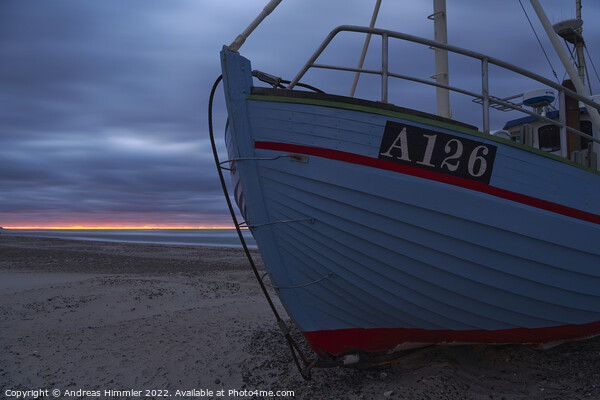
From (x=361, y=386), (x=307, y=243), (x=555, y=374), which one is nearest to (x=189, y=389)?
(x=361, y=386)

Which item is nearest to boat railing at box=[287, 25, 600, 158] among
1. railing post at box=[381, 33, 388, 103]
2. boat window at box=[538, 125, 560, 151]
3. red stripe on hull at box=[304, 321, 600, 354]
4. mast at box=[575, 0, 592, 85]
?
railing post at box=[381, 33, 388, 103]

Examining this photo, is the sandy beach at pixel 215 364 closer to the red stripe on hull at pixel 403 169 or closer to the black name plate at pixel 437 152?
the red stripe on hull at pixel 403 169

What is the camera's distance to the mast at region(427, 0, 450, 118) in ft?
19.4

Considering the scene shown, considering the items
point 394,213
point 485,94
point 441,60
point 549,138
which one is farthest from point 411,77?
point 549,138

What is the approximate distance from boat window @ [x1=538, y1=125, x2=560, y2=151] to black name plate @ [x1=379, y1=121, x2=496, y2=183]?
3.68m

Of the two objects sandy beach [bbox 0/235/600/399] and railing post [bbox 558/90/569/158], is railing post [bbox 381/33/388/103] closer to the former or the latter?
railing post [bbox 558/90/569/158]

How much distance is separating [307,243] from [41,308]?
6626mm

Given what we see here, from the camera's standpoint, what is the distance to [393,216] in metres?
3.69

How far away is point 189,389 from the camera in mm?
4363

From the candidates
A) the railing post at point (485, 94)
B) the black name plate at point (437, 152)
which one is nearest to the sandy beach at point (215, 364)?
the black name plate at point (437, 152)

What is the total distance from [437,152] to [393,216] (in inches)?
28.8

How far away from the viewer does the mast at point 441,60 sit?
591 centimetres

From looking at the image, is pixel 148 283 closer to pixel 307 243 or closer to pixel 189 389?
pixel 189 389

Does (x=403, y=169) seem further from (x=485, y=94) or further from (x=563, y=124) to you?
(x=563, y=124)
